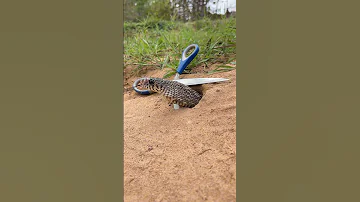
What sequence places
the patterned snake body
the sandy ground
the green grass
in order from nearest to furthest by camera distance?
the sandy ground, the patterned snake body, the green grass

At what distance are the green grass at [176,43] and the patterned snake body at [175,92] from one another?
0.39 feet

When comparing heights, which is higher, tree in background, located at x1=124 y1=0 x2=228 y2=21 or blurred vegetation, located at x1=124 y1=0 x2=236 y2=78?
tree in background, located at x1=124 y1=0 x2=228 y2=21

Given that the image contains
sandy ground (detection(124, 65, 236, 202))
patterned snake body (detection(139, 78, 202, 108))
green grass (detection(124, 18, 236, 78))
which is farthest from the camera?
green grass (detection(124, 18, 236, 78))

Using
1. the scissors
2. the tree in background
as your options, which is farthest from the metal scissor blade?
the tree in background

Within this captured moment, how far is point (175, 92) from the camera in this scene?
61 centimetres

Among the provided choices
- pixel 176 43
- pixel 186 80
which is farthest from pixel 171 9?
pixel 186 80

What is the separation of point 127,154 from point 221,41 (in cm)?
52

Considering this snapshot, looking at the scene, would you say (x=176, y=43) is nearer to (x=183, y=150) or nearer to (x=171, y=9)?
(x=171, y=9)

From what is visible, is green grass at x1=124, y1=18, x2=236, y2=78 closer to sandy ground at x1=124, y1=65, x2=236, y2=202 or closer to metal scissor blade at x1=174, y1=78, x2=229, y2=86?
metal scissor blade at x1=174, y1=78, x2=229, y2=86

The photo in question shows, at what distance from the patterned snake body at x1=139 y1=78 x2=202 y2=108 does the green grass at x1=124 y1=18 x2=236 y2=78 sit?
0.12 m

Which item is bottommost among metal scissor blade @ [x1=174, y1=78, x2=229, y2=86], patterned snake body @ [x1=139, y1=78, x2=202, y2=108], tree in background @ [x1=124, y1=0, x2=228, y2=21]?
patterned snake body @ [x1=139, y1=78, x2=202, y2=108]

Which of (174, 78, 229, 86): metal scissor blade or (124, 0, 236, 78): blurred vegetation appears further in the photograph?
(124, 0, 236, 78): blurred vegetation

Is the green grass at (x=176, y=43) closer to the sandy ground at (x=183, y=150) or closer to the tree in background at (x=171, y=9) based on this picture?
the tree in background at (x=171, y=9)

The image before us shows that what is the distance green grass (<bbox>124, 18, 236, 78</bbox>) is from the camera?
0.78 meters
